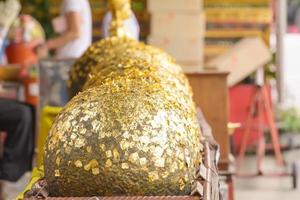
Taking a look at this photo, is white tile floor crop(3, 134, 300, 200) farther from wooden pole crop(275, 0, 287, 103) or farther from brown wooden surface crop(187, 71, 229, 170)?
brown wooden surface crop(187, 71, 229, 170)

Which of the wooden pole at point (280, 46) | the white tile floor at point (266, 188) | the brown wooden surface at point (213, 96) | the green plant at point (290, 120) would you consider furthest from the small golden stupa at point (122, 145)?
the green plant at point (290, 120)

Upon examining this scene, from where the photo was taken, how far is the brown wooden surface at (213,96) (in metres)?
5.77

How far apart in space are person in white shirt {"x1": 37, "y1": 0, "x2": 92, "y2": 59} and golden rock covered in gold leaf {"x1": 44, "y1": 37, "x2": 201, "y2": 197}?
436 centimetres

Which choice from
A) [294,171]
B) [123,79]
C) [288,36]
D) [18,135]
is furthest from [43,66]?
[288,36]

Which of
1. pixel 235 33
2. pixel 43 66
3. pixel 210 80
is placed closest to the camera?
pixel 210 80

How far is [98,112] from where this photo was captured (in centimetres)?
283

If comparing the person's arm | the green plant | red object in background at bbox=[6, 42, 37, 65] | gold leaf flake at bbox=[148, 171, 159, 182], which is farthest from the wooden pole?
gold leaf flake at bbox=[148, 171, 159, 182]

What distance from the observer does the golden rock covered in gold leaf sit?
276 cm

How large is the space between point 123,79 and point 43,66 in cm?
412

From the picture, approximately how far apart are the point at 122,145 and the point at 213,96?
10.4ft

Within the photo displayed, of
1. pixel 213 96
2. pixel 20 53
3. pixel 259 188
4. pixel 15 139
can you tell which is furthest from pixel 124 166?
pixel 20 53

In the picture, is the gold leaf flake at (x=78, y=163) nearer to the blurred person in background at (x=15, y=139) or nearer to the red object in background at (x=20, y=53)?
the blurred person in background at (x=15, y=139)

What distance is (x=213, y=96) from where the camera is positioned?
19.3 feet

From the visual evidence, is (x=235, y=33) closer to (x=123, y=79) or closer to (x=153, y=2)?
(x=153, y=2)
